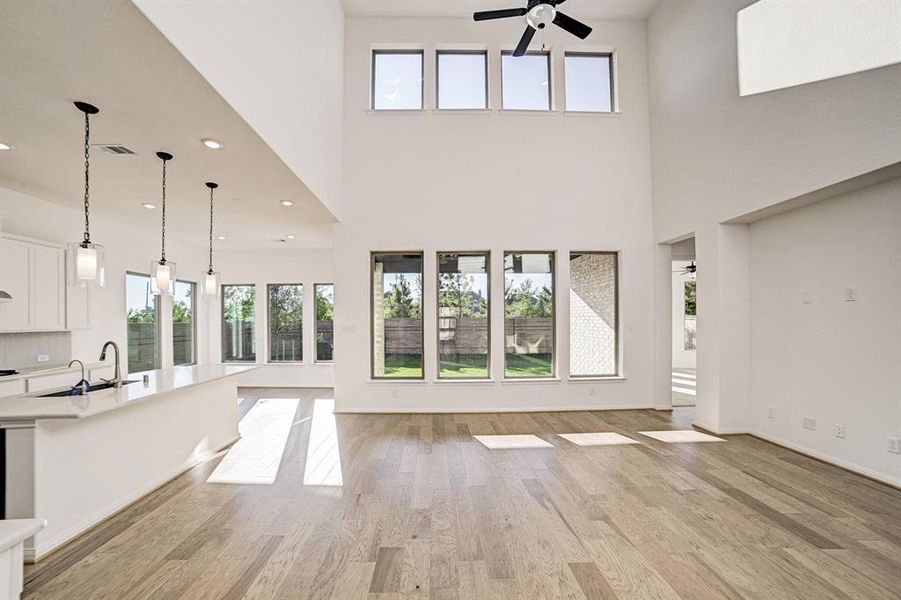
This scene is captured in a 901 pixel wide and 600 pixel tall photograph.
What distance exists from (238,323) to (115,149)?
5442mm

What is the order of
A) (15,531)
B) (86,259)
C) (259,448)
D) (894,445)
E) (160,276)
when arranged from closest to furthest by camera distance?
(15,531) < (86,259) < (894,445) < (160,276) < (259,448)

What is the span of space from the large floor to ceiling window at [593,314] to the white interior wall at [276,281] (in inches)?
185

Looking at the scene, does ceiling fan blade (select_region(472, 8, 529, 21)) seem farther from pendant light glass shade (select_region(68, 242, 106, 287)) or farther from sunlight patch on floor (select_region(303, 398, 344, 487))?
sunlight patch on floor (select_region(303, 398, 344, 487))

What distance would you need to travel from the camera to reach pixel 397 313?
6.20 metres

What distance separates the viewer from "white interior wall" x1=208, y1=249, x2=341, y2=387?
805cm

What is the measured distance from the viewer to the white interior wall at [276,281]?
8.05 meters

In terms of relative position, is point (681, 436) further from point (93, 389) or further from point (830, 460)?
point (93, 389)

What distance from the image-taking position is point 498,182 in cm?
609

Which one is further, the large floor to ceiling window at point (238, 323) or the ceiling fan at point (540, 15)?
the large floor to ceiling window at point (238, 323)

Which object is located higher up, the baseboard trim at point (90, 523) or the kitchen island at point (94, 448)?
the kitchen island at point (94, 448)

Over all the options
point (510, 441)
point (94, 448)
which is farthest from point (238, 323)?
point (510, 441)

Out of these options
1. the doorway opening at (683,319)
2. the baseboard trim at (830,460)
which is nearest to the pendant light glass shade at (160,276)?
the baseboard trim at (830,460)

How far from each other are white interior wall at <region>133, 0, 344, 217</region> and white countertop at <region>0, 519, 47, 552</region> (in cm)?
209

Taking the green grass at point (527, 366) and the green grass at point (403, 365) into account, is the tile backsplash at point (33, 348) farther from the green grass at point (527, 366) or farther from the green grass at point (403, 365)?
the green grass at point (527, 366)
